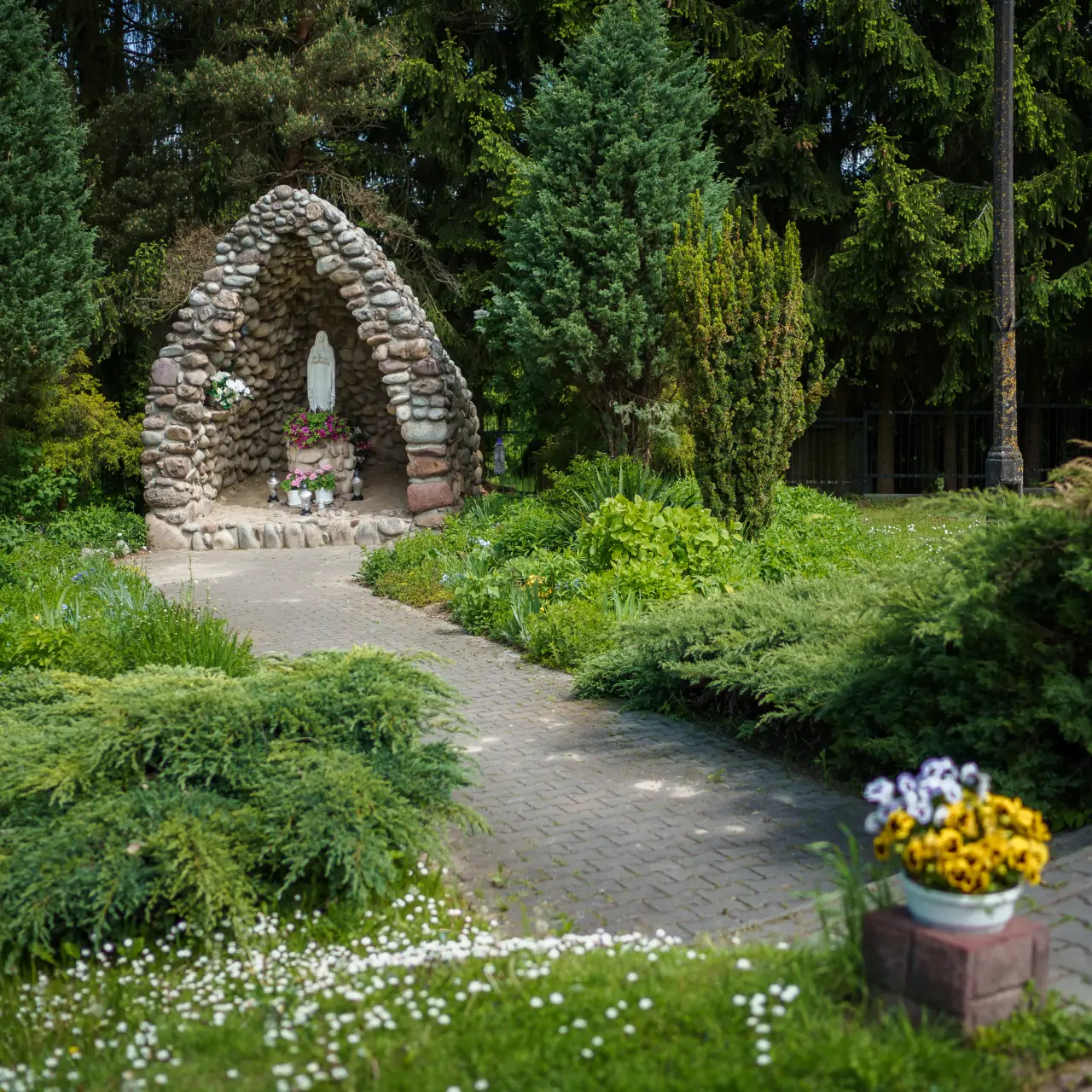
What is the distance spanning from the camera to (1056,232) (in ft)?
58.2

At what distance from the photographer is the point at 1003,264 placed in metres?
11.2

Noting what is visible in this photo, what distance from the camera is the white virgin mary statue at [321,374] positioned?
15742 mm

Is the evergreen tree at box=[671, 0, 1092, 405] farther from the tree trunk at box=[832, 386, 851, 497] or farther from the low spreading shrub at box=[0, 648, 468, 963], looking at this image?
the low spreading shrub at box=[0, 648, 468, 963]

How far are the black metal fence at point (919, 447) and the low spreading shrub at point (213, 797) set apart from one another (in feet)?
Answer: 50.8

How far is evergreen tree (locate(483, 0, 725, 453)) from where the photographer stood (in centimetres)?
1291

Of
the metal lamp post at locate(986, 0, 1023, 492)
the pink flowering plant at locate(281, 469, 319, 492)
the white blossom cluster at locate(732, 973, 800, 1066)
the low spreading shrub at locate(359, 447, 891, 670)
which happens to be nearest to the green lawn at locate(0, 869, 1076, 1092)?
the white blossom cluster at locate(732, 973, 800, 1066)

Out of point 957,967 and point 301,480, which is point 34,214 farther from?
point 957,967

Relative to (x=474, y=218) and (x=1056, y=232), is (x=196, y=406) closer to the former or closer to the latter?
(x=474, y=218)

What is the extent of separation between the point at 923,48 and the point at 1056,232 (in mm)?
3672

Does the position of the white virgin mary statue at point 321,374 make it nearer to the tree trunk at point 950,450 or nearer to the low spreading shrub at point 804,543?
the low spreading shrub at point 804,543

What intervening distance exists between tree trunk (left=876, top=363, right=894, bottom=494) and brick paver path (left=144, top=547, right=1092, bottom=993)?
12532 millimetres

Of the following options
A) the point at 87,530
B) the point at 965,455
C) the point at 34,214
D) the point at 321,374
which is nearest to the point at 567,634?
the point at 87,530

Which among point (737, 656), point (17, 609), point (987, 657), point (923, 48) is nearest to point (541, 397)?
point (923, 48)

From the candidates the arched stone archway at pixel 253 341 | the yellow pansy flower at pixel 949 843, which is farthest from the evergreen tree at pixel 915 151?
the yellow pansy flower at pixel 949 843
